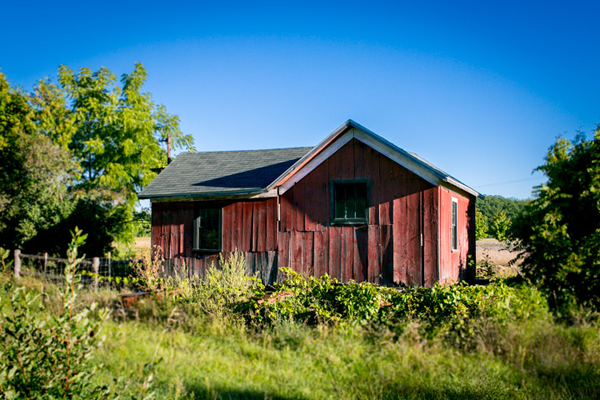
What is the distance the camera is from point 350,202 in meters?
12.4

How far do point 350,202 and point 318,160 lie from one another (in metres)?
1.50

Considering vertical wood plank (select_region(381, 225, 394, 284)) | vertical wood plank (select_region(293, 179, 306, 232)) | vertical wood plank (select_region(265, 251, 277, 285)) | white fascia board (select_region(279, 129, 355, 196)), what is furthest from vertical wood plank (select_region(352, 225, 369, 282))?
vertical wood plank (select_region(265, 251, 277, 285))

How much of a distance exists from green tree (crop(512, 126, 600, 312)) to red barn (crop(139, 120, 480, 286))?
2.41 metres

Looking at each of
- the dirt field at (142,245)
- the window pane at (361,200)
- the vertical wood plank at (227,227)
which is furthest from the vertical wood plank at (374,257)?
the dirt field at (142,245)

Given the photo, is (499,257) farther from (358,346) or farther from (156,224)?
(358,346)

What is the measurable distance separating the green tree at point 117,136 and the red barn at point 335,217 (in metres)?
8.59

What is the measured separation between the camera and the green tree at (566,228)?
8680mm

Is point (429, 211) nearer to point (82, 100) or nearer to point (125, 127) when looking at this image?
point (125, 127)

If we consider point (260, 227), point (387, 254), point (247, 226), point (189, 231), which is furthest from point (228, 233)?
point (387, 254)

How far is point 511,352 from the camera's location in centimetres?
681

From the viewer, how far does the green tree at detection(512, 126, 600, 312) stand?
8.68 meters

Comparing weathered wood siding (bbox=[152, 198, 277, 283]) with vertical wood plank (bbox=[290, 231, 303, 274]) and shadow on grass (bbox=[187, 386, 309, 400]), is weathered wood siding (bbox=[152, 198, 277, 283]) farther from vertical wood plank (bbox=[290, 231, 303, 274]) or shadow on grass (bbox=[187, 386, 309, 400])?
shadow on grass (bbox=[187, 386, 309, 400])

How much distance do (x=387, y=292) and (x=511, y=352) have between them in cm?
267

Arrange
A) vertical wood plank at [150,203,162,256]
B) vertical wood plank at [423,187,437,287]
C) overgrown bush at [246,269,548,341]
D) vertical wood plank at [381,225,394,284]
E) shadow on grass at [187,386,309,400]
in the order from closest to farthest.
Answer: shadow on grass at [187,386,309,400] < overgrown bush at [246,269,548,341] < vertical wood plank at [423,187,437,287] < vertical wood plank at [381,225,394,284] < vertical wood plank at [150,203,162,256]
